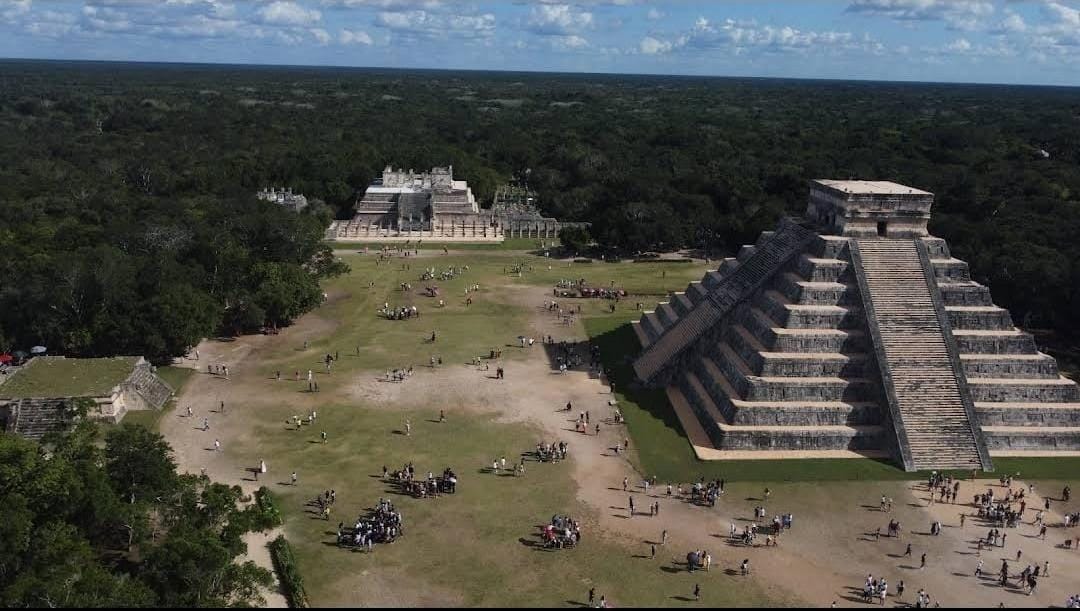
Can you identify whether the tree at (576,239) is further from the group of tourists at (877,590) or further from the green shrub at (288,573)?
the group of tourists at (877,590)

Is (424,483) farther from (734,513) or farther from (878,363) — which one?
(878,363)

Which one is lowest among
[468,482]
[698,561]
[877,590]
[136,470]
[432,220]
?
[468,482]

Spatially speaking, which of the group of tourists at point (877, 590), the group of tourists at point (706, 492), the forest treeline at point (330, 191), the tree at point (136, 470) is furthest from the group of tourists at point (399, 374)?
the group of tourists at point (877, 590)

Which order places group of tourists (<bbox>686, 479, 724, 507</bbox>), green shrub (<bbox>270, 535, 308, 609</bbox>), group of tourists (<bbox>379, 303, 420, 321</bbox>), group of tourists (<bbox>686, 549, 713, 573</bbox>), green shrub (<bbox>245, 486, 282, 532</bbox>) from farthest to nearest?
group of tourists (<bbox>379, 303, 420, 321</bbox>)
group of tourists (<bbox>686, 479, 724, 507</bbox>)
green shrub (<bbox>245, 486, 282, 532</bbox>)
group of tourists (<bbox>686, 549, 713, 573</bbox>)
green shrub (<bbox>270, 535, 308, 609</bbox>)

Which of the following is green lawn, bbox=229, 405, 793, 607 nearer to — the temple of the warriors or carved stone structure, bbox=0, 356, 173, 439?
carved stone structure, bbox=0, 356, 173, 439

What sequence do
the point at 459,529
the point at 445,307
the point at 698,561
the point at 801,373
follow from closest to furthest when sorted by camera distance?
1. the point at 698,561
2. the point at 459,529
3. the point at 801,373
4. the point at 445,307

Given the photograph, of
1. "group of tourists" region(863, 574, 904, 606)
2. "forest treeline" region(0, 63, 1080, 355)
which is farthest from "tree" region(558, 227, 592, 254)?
"group of tourists" region(863, 574, 904, 606)

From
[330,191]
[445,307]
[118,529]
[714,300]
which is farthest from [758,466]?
[330,191]
